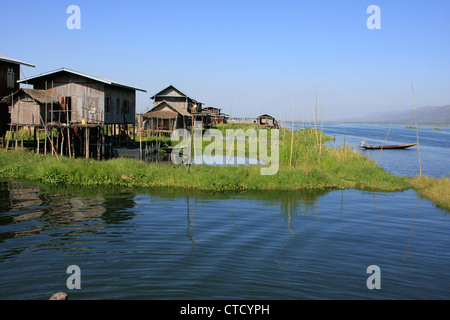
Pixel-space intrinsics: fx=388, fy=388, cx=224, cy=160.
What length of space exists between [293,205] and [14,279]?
9.49m

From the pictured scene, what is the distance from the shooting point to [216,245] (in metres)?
9.62

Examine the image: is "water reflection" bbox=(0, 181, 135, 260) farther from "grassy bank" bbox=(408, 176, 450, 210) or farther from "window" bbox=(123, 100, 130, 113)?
"grassy bank" bbox=(408, 176, 450, 210)

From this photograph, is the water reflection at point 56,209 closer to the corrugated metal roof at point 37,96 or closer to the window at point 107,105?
the corrugated metal roof at point 37,96

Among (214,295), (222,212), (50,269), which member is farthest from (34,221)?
(214,295)

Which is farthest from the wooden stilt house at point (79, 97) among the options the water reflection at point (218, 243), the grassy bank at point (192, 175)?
the water reflection at point (218, 243)

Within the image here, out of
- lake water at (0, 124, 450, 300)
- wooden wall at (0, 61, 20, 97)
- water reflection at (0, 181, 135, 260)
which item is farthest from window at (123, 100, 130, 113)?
lake water at (0, 124, 450, 300)

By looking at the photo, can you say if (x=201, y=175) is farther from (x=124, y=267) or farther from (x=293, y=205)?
(x=124, y=267)

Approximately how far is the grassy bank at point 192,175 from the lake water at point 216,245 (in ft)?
2.99

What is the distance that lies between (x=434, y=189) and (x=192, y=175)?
33.7ft

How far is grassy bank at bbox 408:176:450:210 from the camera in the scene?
49.7ft

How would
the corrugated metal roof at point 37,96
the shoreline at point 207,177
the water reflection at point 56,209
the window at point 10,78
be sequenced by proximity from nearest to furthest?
the water reflection at point 56,209 → the shoreline at point 207,177 → the corrugated metal roof at point 37,96 → the window at point 10,78

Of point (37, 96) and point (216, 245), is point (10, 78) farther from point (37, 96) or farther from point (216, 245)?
point (216, 245)

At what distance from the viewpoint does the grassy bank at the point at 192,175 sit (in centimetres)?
1623

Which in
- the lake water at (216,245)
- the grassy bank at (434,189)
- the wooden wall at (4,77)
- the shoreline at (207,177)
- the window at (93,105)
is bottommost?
the lake water at (216,245)
